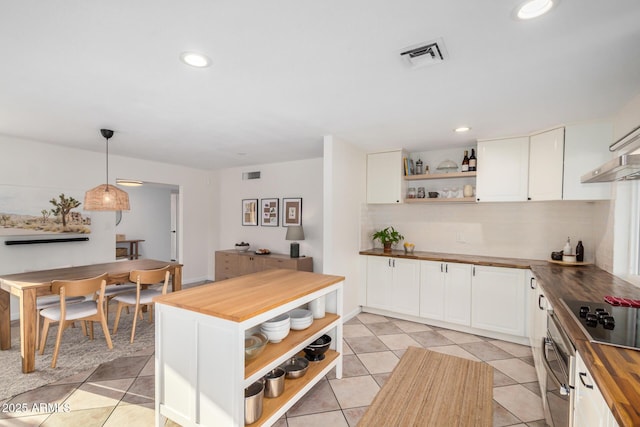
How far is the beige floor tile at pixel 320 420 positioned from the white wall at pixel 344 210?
1.58 metres

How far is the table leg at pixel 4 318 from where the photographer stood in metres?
2.93

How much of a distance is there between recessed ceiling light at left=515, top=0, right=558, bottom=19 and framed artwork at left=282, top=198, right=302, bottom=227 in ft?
13.8

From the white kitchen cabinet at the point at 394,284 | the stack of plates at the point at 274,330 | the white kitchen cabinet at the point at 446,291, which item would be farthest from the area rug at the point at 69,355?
the white kitchen cabinet at the point at 446,291

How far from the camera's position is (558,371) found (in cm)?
157

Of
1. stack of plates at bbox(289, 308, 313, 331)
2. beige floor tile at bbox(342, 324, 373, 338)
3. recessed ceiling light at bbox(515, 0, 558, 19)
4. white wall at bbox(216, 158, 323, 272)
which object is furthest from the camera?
white wall at bbox(216, 158, 323, 272)

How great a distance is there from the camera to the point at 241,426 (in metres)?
1.54

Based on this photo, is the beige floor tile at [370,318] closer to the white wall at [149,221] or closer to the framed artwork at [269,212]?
the framed artwork at [269,212]

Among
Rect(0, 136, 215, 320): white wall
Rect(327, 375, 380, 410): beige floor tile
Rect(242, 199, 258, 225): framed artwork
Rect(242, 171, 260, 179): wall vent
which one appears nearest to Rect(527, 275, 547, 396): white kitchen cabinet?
Rect(327, 375, 380, 410): beige floor tile

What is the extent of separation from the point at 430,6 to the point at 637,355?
1.67 meters

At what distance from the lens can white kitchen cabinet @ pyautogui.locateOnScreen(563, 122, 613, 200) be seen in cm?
283

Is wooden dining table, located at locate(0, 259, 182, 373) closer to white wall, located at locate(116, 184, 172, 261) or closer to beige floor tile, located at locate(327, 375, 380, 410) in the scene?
beige floor tile, located at locate(327, 375, 380, 410)

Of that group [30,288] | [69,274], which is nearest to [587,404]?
[30,288]

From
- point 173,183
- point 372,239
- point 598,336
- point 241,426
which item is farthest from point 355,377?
point 173,183

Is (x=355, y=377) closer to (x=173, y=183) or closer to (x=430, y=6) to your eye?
(x=430, y=6)
